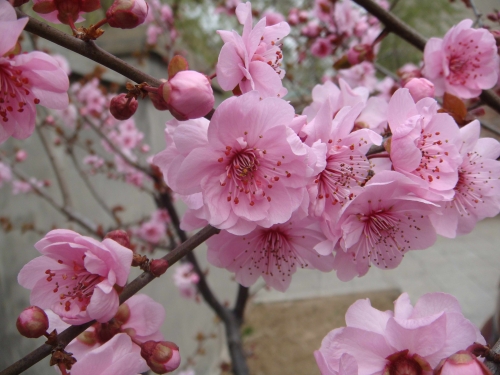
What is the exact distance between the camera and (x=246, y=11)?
0.80 meters

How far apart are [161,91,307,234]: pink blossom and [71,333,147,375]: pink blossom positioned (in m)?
0.28

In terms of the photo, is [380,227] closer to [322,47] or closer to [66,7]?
[66,7]

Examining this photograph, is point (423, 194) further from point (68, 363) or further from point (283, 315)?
point (283, 315)

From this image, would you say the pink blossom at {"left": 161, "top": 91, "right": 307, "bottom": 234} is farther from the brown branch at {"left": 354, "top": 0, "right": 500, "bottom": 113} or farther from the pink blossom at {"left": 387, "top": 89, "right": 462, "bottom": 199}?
the brown branch at {"left": 354, "top": 0, "right": 500, "bottom": 113}

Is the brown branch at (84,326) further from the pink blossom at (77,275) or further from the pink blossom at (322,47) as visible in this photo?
the pink blossom at (322,47)

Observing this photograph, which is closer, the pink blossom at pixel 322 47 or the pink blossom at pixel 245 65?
the pink blossom at pixel 245 65

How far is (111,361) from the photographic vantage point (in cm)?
65

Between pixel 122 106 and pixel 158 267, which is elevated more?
pixel 122 106

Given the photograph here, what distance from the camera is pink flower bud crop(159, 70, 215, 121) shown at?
63 centimetres

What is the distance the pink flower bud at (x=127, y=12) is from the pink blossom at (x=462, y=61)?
0.88 meters

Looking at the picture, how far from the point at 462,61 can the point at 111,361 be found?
1.30 m

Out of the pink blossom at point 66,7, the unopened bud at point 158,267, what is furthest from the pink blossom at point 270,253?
the pink blossom at point 66,7

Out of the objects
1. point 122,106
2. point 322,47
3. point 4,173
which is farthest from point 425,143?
point 4,173

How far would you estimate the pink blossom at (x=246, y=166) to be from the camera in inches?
26.9
